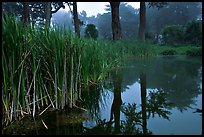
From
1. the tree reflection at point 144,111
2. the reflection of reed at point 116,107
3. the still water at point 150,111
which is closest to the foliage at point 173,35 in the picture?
the still water at point 150,111

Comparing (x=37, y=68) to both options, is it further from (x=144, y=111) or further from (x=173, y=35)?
(x=173, y=35)

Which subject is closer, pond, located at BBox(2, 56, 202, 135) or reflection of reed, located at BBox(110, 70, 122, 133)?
pond, located at BBox(2, 56, 202, 135)

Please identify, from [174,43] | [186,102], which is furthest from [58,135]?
[174,43]

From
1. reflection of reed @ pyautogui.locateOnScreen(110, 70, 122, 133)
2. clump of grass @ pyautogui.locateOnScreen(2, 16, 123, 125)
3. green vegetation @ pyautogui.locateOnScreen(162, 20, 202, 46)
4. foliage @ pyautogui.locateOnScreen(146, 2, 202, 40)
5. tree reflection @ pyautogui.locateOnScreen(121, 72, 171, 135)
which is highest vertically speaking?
foliage @ pyautogui.locateOnScreen(146, 2, 202, 40)

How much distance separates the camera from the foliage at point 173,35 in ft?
58.3

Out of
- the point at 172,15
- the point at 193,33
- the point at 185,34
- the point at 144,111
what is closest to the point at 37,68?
the point at 144,111

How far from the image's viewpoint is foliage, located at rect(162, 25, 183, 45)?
17764mm

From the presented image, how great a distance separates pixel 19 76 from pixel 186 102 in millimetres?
1495

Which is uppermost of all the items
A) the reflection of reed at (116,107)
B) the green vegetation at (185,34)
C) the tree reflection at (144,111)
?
the green vegetation at (185,34)

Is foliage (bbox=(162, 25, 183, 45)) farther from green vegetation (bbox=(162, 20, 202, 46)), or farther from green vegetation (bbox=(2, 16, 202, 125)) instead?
green vegetation (bbox=(2, 16, 202, 125))

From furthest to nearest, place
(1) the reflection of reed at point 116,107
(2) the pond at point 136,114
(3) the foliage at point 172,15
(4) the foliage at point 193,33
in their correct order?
(3) the foliage at point 172,15, (4) the foliage at point 193,33, (1) the reflection of reed at point 116,107, (2) the pond at point 136,114

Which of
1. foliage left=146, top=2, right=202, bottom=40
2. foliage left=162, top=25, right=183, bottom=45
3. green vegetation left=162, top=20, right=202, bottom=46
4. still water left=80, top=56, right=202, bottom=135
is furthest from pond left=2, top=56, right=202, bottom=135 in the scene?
foliage left=146, top=2, right=202, bottom=40

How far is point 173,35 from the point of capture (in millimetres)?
18312

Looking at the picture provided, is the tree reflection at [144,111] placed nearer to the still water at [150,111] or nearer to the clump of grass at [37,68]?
the still water at [150,111]
